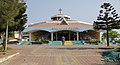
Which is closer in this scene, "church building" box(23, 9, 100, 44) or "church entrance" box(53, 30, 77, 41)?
"church building" box(23, 9, 100, 44)

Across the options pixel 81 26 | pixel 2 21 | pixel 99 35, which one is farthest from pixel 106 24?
pixel 99 35

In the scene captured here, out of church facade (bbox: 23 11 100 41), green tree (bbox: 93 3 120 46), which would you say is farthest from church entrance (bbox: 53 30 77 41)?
green tree (bbox: 93 3 120 46)

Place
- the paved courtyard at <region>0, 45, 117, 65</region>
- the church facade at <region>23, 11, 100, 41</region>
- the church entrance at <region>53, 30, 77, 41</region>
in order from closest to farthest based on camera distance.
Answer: the paved courtyard at <region>0, 45, 117, 65</region> → the church facade at <region>23, 11, 100, 41</region> → the church entrance at <region>53, 30, 77, 41</region>

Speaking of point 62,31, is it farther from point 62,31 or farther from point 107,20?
point 107,20

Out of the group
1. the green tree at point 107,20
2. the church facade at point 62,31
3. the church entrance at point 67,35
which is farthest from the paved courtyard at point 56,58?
the church entrance at point 67,35

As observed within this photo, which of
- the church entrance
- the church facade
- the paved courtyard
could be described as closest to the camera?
the paved courtyard

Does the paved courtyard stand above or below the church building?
below

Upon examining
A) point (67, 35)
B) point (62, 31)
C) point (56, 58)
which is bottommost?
point (56, 58)

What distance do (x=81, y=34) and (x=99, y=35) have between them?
5.15 metres

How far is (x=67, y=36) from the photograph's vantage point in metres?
72.8

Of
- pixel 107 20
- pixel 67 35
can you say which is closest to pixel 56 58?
pixel 107 20

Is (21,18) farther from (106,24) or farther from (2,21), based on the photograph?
(106,24)

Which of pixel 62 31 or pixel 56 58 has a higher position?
pixel 62 31

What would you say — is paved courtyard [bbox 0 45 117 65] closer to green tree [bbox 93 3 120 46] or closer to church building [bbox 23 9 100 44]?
green tree [bbox 93 3 120 46]
